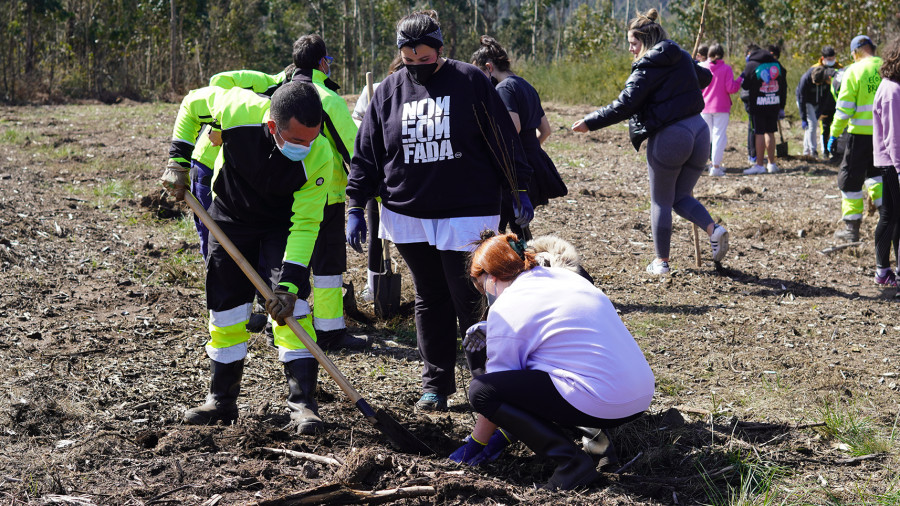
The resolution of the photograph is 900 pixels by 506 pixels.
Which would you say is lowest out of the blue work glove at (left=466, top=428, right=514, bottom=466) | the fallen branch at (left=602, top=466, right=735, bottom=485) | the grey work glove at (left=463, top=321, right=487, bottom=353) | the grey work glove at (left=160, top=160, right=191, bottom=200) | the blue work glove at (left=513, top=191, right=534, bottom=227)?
the fallen branch at (left=602, top=466, right=735, bottom=485)

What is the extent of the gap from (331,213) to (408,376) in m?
1.10

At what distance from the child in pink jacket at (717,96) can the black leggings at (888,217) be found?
5.15 m

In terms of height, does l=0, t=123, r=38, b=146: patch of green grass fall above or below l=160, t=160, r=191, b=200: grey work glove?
above

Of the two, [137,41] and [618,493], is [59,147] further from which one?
[137,41]

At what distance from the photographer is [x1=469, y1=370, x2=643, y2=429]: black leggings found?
329 cm

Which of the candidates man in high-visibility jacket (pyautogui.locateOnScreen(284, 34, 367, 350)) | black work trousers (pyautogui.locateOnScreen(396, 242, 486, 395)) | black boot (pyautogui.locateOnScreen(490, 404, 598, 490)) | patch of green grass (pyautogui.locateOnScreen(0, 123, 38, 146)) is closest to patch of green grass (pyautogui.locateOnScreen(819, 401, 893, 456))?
black boot (pyautogui.locateOnScreen(490, 404, 598, 490))

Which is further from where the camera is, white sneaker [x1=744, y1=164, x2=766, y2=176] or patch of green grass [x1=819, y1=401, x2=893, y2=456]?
white sneaker [x1=744, y1=164, x2=766, y2=176]

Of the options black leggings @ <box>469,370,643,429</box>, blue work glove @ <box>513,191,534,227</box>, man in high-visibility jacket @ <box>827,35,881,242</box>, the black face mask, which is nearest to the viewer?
black leggings @ <box>469,370,643,429</box>

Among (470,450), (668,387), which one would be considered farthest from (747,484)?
(668,387)

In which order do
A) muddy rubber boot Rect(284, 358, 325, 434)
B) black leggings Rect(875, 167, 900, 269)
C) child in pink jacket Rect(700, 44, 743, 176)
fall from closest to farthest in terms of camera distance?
muddy rubber boot Rect(284, 358, 325, 434), black leggings Rect(875, 167, 900, 269), child in pink jacket Rect(700, 44, 743, 176)

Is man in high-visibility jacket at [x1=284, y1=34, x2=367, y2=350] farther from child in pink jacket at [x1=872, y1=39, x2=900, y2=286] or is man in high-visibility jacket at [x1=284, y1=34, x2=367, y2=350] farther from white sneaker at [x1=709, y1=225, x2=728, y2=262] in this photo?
child in pink jacket at [x1=872, y1=39, x2=900, y2=286]

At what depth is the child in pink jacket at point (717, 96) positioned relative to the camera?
1152 centimetres

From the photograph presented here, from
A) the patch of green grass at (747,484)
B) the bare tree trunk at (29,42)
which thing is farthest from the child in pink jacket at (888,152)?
the bare tree trunk at (29,42)

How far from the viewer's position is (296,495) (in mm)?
2959
